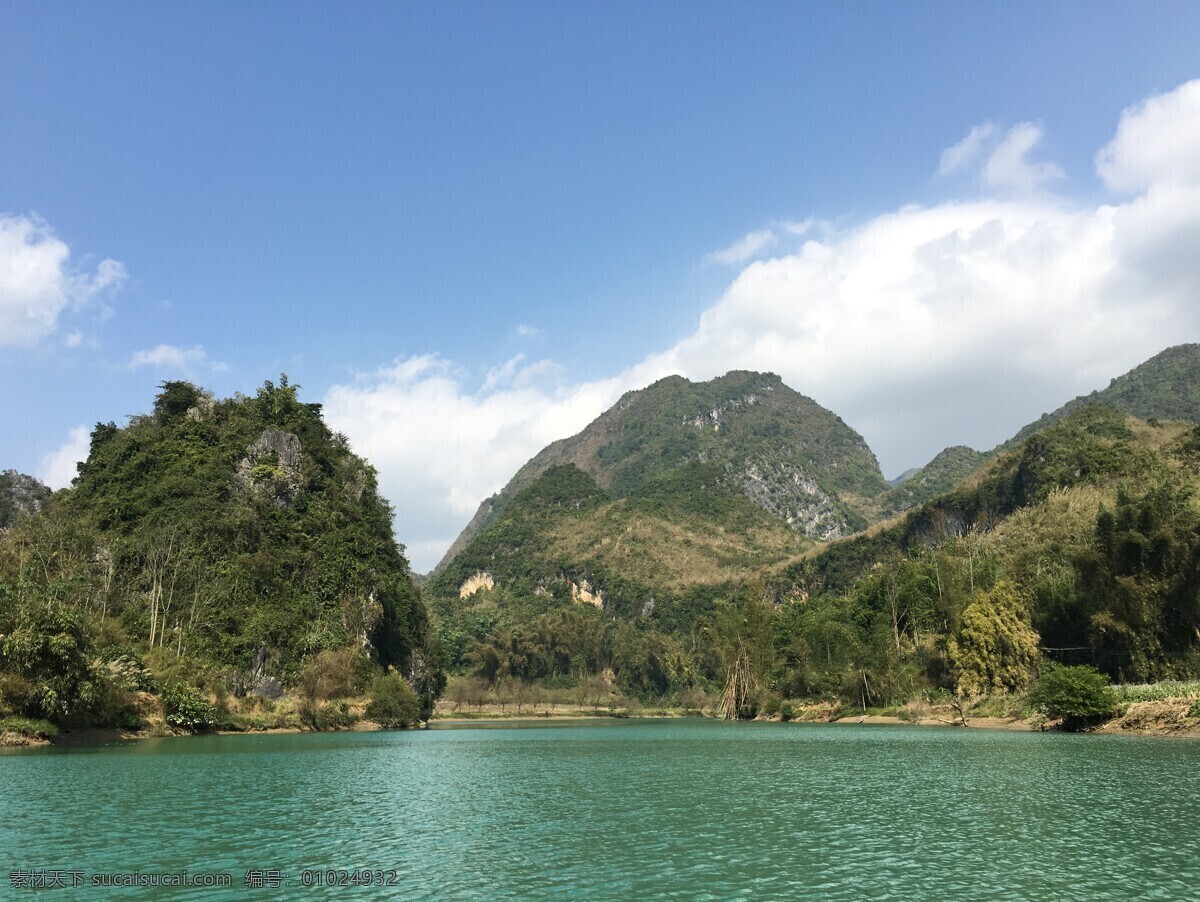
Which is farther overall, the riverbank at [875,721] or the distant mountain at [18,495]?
the distant mountain at [18,495]

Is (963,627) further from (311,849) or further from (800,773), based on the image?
(311,849)

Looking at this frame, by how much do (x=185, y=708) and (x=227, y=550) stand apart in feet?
86.6

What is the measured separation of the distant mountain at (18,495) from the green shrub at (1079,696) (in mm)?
113453

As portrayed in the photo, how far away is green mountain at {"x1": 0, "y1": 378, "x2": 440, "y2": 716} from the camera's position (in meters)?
64.4

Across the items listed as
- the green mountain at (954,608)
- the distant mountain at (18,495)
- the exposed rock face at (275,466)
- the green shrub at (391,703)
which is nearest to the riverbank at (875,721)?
the green shrub at (391,703)

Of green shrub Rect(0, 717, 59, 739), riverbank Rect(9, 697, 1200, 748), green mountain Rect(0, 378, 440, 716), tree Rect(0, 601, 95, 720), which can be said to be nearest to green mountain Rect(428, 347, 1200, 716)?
riverbank Rect(9, 697, 1200, 748)

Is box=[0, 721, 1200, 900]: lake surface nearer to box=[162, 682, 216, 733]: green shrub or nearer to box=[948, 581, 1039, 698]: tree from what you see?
box=[162, 682, 216, 733]: green shrub

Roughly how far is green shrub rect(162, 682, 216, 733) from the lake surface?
19620 millimetres

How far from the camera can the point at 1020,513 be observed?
330 feet

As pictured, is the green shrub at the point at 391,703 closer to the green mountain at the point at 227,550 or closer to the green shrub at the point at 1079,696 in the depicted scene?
the green mountain at the point at 227,550

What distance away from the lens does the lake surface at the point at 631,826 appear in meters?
13.5

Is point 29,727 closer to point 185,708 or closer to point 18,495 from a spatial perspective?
point 185,708

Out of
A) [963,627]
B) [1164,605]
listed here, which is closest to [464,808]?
[1164,605]

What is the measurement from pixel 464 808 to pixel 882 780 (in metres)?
14.0
